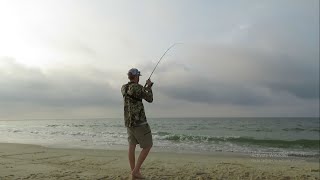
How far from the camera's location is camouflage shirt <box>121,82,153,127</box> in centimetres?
518

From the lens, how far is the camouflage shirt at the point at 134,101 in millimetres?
5180

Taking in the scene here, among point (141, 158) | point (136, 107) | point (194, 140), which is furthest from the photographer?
point (194, 140)

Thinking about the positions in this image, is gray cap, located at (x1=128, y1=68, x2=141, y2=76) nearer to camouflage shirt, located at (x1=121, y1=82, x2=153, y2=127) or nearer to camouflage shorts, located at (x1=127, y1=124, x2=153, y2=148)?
camouflage shirt, located at (x1=121, y1=82, x2=153, y2=127)

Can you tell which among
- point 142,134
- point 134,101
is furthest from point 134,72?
point 142,134

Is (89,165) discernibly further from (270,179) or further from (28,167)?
(270,179)

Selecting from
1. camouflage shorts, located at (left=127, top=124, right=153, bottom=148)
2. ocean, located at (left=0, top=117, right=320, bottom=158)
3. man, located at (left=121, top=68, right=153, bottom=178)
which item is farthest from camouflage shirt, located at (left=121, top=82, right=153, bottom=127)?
ocean, located at (left=0, top=117, right=320, bottom=158)

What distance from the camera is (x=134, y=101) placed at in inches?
208

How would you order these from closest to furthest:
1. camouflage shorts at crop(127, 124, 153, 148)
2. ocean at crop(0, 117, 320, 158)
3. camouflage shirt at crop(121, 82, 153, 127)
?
1. camouflage shirt at crop(121, 82, 153, 127)
2. camouflage shorts at crop(127, 124, 153, 148)
3. ocean at crop(0, 117, 320, 158)

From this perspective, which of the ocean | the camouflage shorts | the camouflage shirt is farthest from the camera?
the ocean


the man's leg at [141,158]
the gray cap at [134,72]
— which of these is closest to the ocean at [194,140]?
the man's leg at [141,158]

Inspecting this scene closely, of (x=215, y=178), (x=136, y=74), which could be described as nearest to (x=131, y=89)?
(x=136, y=74)

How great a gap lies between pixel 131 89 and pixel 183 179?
1.91 metres

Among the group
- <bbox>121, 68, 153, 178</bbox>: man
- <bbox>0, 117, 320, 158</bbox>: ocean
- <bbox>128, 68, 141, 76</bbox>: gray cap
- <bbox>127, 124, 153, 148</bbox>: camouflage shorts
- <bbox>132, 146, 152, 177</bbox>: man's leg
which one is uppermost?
<bbox>128, 68, 141, 76</bbox>: gray cap

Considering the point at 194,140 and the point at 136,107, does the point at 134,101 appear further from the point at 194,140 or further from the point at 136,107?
the point at 194,140
